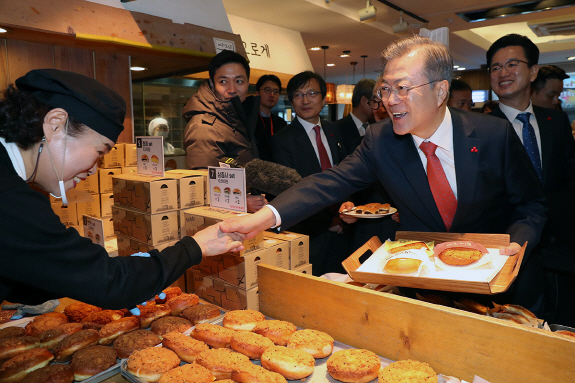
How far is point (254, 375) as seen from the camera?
116 centimetres

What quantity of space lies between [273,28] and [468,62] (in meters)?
6.92

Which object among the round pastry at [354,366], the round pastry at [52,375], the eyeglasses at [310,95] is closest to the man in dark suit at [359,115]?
the eyeglasses at [310,95]

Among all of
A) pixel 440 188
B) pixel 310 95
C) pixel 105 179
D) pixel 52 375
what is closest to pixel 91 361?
pixel 52 375

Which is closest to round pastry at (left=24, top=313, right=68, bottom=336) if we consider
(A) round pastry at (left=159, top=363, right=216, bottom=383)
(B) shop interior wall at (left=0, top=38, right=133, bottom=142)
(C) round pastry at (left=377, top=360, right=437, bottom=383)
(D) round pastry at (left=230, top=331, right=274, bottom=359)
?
(A) round pastry at (left=159, top=363, right=216, bottom=383)

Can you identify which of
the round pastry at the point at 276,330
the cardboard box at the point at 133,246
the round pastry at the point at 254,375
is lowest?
the round pastry at the point at 254,375

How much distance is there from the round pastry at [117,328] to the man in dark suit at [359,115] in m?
3.03

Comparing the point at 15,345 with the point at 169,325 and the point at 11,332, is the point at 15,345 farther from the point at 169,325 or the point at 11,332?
the point at 169,325

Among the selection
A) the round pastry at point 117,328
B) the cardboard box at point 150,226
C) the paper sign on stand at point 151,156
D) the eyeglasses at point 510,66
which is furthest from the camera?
the eyeglasses at point 510,66

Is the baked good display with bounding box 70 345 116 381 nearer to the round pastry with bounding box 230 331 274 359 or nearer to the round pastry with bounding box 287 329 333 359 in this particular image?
the round pastry with bounding box 230 331 274 359

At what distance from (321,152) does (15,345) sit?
2418 mm

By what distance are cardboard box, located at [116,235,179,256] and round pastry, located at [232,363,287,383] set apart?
0.99 metres

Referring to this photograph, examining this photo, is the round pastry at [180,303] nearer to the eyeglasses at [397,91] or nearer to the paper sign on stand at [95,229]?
the paper sign on stand at [95,229]

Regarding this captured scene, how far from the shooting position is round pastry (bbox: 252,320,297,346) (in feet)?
4.52

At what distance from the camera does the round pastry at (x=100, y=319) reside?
1557 mm
